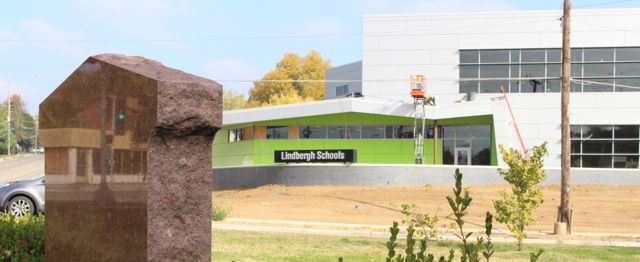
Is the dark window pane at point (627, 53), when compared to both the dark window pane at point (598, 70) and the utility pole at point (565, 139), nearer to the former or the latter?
the dark window pane at point (598, 70)

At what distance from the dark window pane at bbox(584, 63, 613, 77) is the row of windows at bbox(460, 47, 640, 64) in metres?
0.36

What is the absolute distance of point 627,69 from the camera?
4631cm

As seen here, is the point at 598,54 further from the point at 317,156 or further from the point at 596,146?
the point at 317,156

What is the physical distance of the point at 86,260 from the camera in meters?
5.28

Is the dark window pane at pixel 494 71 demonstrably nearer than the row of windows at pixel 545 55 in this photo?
No

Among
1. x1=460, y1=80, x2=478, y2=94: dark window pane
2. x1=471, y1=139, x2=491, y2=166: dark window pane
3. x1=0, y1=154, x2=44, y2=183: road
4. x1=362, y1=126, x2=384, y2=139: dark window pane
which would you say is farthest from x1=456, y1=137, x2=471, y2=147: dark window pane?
x1=0, y1=154, x2=44, y2=183: road

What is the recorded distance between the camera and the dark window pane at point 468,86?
1927 inches

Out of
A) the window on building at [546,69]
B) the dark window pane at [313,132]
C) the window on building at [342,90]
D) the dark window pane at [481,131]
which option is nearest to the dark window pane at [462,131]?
the dark window pane at [481,131]

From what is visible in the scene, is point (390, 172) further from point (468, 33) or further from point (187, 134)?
point (187, 134)

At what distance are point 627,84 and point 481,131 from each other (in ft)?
31.5

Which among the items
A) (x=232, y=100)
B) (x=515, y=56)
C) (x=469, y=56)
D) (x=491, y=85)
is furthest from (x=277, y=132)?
(x=232, y=100)

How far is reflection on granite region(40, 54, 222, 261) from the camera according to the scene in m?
4.66

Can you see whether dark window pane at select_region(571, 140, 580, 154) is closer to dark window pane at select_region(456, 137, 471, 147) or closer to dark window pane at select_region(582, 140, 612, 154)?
dark window pane at select_region(582, 140, 612, 154)

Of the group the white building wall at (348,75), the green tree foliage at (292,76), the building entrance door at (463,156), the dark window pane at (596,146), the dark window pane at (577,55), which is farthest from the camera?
the green tree foliage at (292,76)
